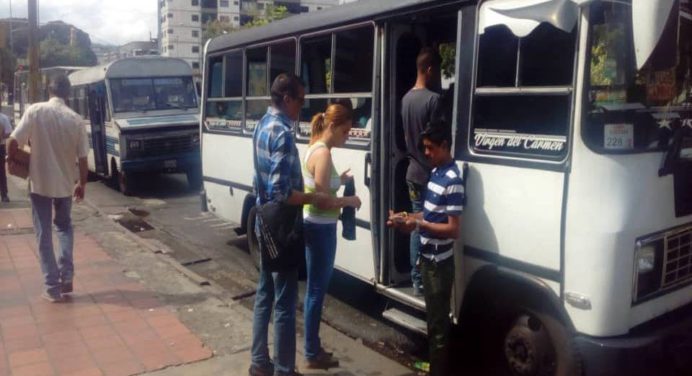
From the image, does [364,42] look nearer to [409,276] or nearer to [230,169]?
[409,276]

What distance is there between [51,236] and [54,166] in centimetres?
→ 64

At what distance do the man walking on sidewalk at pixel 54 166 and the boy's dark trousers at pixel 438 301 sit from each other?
3451mm

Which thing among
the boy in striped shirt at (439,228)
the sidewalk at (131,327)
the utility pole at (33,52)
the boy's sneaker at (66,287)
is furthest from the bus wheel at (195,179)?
the boy in striped shirt at (439,228)

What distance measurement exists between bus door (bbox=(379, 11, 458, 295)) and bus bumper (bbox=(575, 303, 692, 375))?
1.81 m

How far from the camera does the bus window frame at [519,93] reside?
3625mm

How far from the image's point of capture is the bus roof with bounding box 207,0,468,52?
5086mm

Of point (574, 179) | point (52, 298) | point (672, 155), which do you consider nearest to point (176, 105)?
point (52, 298)

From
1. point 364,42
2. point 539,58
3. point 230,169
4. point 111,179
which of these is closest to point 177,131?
point 111,179

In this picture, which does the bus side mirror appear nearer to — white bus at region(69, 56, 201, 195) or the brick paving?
the brick paving

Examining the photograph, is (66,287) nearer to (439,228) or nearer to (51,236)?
(51,236)

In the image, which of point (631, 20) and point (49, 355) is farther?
point (49, 355)

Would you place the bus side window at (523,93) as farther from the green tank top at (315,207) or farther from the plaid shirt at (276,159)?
the plaid shirt at (276,159)

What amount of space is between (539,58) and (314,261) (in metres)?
1.91

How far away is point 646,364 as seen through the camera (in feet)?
11.8
